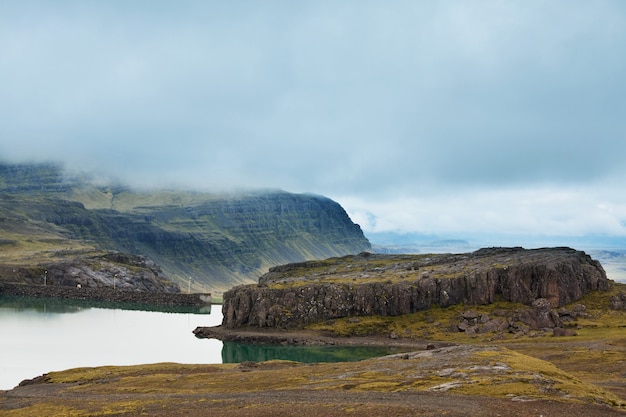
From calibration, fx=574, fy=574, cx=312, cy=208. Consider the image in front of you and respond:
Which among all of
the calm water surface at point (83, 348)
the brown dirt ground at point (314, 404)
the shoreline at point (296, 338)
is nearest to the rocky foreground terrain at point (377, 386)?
the brown dirt ground at point (314, 404)

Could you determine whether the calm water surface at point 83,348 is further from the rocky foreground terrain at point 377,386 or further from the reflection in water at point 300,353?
the rocky foreground terrain at point 377,386

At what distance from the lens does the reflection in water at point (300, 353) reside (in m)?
152

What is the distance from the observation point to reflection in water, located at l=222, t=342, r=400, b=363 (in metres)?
152

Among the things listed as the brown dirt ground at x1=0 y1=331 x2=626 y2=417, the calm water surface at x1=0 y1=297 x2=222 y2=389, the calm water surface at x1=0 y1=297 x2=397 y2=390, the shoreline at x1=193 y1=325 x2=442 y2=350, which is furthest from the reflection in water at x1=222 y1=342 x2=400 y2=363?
the brown dirt ground at x1=0 y1=331 x2=626 y2=417

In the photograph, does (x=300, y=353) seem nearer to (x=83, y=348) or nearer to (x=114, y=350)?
(x=114, y=350)

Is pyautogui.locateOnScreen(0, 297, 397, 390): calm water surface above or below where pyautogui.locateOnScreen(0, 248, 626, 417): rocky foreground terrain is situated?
below

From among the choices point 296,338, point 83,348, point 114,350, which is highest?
point 83,348

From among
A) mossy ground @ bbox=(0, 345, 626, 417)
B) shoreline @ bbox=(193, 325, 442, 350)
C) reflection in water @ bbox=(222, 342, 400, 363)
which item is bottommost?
reflection in water @ bbox=(222, 342, 400, 363)

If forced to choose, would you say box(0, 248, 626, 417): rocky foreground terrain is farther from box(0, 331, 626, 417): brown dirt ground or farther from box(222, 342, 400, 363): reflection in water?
box(222, 342, 400, 363): reflection in water

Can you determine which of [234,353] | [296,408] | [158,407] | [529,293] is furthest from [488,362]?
[529,293]

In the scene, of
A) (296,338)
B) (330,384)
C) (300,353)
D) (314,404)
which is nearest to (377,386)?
(330,384)

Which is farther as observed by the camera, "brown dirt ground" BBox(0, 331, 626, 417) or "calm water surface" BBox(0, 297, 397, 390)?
"calm water surface" BBox(0, 297, 397, 390)

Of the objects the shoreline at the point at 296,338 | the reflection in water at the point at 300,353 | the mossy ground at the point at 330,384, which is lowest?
the reflection in water at the point at 300,353

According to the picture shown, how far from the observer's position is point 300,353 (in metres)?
163
